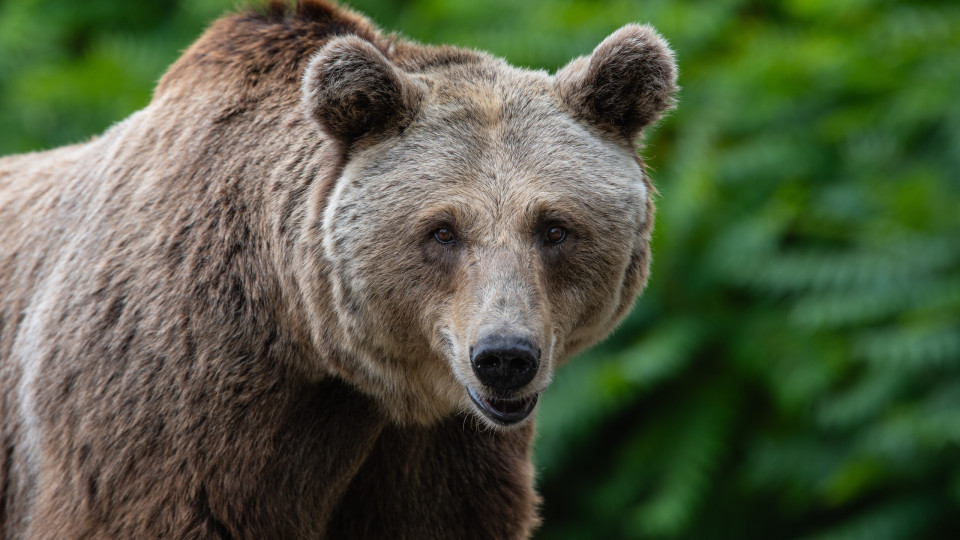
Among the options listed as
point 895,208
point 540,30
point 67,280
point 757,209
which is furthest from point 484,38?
point 67,280

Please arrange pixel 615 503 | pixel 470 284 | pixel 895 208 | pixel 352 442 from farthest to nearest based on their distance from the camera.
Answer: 1. pixel 615 503
2. pixel 895 208
3. pixel 352 442
4. pixel 470 284

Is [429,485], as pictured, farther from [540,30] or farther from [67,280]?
[540,30]

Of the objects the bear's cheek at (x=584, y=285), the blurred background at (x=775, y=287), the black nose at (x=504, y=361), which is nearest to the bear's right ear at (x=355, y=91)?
the bear's cheek at (x=584, y=285)

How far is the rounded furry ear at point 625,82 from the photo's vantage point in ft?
17.7

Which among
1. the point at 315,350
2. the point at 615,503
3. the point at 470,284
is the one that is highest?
the point at 470,284

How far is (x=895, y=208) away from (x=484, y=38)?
4620 mm

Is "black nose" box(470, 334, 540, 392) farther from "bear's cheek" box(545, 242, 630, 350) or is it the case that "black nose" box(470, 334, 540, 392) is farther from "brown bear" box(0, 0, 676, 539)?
"bear's cheek" box(545, 242, 630, 350)

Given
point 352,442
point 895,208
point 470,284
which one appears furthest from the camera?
point 895,208

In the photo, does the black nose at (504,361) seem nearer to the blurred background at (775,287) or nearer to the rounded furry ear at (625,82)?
the rounded furry ear at (625,82)

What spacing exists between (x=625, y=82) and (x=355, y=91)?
122 cm

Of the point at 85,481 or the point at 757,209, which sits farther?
the point at 757,209

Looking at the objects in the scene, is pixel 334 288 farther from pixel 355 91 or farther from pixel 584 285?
pixel 584 285

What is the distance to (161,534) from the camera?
17.0ft

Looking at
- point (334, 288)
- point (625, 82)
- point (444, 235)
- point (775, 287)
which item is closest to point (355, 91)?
point (444, 235)
